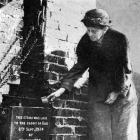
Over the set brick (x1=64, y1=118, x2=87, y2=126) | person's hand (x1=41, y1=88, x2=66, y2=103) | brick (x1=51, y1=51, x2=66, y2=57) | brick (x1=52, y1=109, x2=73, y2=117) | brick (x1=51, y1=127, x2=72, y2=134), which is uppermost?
→ brick (x1=51, y1=51, x2=66, y2=57)

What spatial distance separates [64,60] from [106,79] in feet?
1.47

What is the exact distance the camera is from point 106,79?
3102 mm

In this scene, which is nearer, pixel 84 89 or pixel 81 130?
pixel 81 130

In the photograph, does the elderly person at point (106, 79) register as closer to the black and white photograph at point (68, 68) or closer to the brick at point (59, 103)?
the black and white photograph at point (68, 68)

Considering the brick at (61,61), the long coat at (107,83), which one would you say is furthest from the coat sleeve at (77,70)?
the brick at (61,61)

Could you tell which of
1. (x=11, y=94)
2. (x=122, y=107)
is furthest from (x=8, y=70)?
(x=122, y=107)

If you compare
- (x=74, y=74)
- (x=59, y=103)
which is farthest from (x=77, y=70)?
(x=59, y=103)

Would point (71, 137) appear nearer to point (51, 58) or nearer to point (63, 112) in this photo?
point (63, 112)

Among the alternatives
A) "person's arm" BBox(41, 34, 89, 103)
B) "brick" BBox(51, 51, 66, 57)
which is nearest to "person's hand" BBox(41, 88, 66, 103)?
"person's arm" BBox(41, 34, 89, 103)

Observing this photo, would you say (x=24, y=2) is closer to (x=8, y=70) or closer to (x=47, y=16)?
(x=47, y=16)

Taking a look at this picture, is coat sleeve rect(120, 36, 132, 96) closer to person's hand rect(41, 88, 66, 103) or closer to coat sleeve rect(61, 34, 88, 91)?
coat sleeve rect(61, 34, 88, 91)

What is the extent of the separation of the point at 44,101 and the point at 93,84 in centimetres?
61

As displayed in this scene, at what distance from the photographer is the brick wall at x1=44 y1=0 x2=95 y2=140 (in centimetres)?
296

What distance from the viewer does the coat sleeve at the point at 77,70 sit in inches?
117
